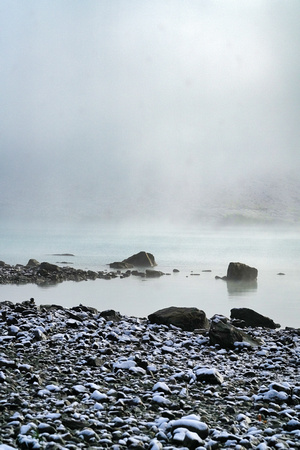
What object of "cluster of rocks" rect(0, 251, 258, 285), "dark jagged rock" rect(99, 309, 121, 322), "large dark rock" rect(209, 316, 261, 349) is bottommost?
"large dark rock" rect(209, 316, 261, 349)

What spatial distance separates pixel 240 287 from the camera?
38.3 m

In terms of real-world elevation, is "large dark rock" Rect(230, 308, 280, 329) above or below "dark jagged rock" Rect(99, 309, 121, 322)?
below

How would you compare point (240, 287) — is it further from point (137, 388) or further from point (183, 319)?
point (137, 388)

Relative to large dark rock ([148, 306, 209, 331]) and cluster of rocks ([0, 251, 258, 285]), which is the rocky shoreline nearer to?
cluster of rocks ([0, 251, 258, 285])

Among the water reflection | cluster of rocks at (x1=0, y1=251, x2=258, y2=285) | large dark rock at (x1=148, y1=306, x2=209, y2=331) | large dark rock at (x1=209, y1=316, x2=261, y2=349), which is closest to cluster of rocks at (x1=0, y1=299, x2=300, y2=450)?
large dark rock at (x1=209, y1=316, x2=261, y2=349)

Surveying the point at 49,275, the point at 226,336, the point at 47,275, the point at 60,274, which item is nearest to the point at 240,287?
the point at 60,274

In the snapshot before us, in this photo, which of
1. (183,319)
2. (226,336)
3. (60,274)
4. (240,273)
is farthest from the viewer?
(240,273)

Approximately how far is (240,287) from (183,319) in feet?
78.7

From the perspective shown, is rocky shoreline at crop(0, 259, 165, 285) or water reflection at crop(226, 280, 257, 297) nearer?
water reflection at crop(226, 280, 257, 297)

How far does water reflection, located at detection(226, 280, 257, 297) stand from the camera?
34.7m

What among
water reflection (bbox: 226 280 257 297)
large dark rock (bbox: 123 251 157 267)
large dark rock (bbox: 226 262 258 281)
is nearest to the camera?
Answer: water reflection (bbox: 226 280 257 297)

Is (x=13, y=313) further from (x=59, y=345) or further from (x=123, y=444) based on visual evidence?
(x=123, y=444)

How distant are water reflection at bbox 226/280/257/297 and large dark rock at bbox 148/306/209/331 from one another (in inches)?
688

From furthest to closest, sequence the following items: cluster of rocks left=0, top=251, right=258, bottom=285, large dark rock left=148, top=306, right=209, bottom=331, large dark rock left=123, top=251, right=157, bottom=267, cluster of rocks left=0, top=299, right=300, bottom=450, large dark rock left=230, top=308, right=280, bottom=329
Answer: large dark rock left=123, top=251, right=157, bottom=267 → cluster of rocks left=0, top=251, right=258, bottom=285 → large dark rock left=230, top=308, right=280, bottom=329 → large dark rock left=148, top=306, right=209, bottom=331 → cluster of rocks left=0, top=299, right=300, bottom=450
